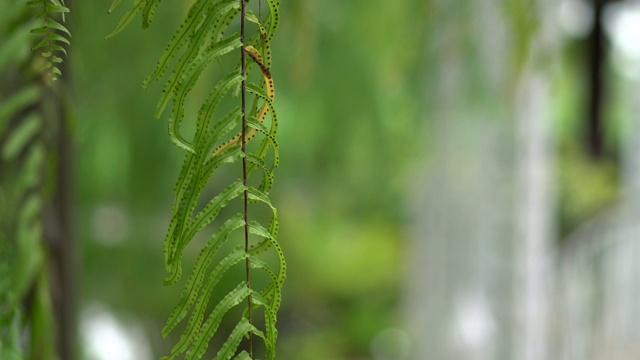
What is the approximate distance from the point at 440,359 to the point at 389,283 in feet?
7.58

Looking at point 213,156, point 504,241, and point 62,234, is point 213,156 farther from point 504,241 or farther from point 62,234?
point 504,241

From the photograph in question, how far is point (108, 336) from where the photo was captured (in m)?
2.07

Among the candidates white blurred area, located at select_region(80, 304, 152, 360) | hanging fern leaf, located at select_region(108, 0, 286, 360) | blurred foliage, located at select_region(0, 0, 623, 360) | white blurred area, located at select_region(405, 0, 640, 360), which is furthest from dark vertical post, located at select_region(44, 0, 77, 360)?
white blurred area, located at select_region(80, 304, 152, 360)

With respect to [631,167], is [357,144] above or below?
below

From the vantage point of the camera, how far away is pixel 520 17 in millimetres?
622

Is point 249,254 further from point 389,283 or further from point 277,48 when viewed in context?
point 389,283

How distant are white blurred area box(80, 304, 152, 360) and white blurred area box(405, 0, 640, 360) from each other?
641 millimetres

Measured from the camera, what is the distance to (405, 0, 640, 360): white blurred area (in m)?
1.60

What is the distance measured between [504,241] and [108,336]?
924mm

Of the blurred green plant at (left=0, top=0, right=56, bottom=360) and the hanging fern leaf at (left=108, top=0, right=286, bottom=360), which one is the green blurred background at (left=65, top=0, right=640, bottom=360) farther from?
the hanging fern leaf at (left=108, top=0, right=286, bottom=360)

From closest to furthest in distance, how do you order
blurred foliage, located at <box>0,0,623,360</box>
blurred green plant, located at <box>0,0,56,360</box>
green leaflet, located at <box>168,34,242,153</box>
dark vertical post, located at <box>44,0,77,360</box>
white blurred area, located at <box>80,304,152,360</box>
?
1. green leaflet, located at <box>168,34,242,153</box>
2. blurred green plant, located at <box>0,0,56,360</box>
3. dark vertical post, located at <box>44,0,77,360</box>
4. blurred foliage, located at <box>0,0,623,360</box>
5. white blurred area, located at <box>80,304,152,360</box>

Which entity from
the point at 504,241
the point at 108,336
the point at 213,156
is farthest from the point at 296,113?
the point at 213,156

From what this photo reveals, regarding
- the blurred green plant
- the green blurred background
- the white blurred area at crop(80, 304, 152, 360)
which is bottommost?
the blurred green plant

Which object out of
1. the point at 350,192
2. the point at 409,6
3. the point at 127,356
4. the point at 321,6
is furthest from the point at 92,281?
the point at 409,6
